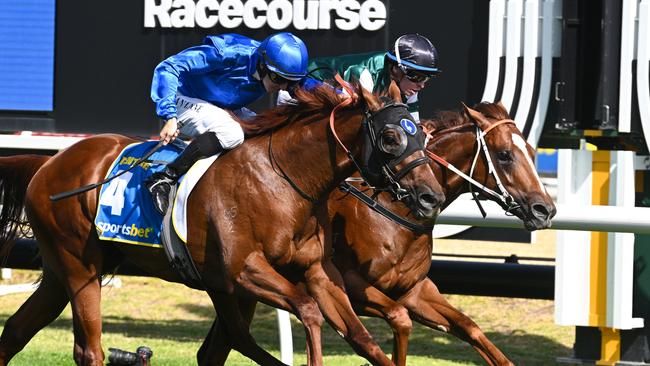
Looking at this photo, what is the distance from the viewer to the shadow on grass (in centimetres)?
848

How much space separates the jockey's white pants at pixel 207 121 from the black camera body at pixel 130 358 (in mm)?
946

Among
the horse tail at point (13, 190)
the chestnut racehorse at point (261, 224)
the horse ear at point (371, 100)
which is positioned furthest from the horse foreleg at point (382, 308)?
the horse tail at point (13, 190)

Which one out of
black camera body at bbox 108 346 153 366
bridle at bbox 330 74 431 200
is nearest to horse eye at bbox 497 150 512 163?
bridle at bbox 330 74 431 200

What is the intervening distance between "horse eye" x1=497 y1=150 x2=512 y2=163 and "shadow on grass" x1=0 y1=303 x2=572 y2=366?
2708mm

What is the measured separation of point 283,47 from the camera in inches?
212

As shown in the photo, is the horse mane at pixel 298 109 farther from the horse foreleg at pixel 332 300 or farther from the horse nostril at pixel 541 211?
the horse nostril at pixel 541 211

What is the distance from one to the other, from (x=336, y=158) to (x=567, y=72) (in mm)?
1875

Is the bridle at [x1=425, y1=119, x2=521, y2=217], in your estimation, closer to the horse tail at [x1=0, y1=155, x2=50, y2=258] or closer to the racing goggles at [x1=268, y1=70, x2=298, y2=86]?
the racing goggles at [x1=268, y1=70, x2=298, y2=86]

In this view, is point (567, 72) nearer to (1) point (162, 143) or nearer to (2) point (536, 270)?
(2) point (536, 270)

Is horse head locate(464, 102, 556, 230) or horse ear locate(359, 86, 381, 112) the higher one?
horse ear locate(359, 86, 381, 112)

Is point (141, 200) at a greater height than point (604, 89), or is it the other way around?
point (604, 89)

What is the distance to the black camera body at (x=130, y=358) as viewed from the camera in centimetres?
574

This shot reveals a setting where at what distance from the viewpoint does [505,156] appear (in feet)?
18.7

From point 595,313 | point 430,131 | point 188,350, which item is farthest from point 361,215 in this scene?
point 188,350
